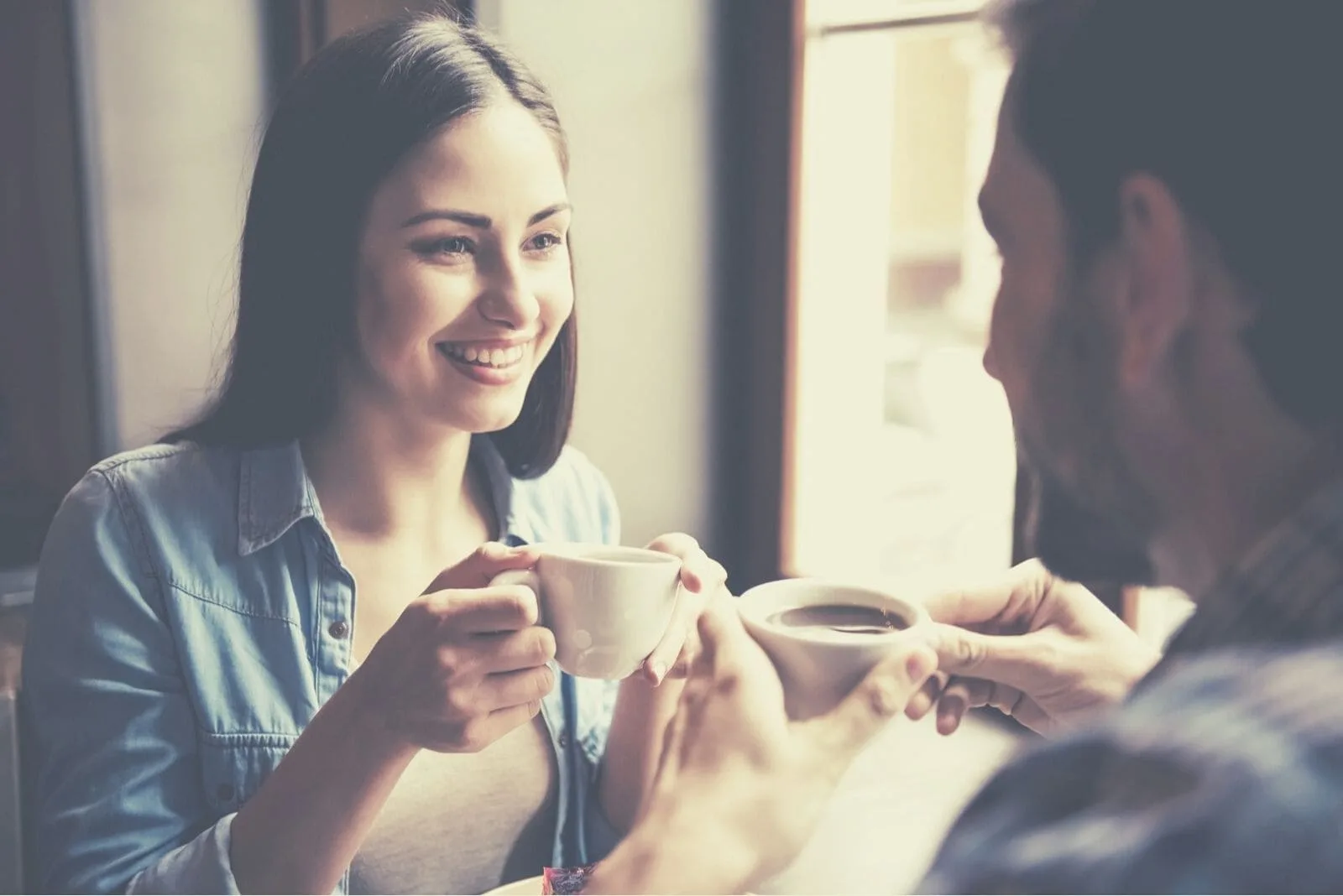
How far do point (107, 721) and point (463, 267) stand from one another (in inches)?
21.8

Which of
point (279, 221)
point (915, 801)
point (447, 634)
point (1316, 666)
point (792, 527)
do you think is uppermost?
A: point (279, 221)

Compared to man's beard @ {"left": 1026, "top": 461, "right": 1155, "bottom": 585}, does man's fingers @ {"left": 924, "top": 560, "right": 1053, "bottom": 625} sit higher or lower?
lower

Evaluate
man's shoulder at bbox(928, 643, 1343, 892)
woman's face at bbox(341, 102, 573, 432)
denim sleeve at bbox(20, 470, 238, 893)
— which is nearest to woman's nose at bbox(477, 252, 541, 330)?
woman's face at bbox(341, 102, 573, 432)

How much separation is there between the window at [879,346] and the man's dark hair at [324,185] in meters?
1.28

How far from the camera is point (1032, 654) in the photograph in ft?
3.39

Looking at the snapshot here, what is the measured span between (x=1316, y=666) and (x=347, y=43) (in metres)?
1.09

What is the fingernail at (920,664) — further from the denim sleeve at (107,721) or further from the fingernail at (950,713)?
the denim sleeve at (107,721)

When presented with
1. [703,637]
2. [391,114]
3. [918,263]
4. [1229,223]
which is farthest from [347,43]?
[918,263]

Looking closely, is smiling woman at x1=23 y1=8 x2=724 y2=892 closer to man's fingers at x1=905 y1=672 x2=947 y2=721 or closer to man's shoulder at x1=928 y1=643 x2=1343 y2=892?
man's fingers at x1=905 y1=672 x2=947 y2=721

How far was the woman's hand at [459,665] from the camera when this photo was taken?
94cm

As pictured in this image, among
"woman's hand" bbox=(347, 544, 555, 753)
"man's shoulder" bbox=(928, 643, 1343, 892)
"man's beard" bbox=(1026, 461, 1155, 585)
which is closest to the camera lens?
"man's shoulder" bbox=(928, 643, 1343, 892)

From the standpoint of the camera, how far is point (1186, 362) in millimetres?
668

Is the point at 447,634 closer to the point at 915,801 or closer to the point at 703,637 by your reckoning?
the point at 703,637

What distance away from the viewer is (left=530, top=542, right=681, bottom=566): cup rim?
0.94 metres
